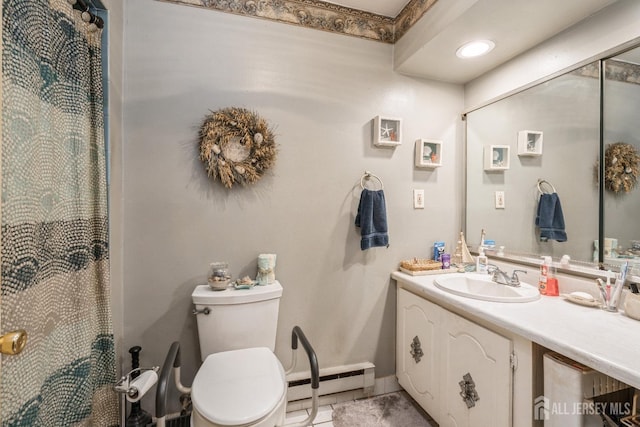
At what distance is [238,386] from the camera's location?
1132 millimetres

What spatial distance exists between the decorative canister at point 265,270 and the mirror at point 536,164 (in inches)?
56.2

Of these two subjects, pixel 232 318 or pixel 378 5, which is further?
pixel 378 5

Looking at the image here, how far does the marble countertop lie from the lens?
0.82 meters

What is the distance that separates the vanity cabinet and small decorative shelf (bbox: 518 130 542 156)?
1056 millimetres

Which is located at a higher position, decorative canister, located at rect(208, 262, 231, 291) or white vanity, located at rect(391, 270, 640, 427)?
decorative canister, located at rect(208, 262, 231, 291)

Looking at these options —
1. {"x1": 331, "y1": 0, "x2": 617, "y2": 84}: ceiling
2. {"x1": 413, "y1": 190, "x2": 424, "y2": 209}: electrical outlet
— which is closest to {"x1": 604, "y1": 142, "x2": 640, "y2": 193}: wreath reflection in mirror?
{"x1": 331, "y1": 0, "x2": 617, "y2": 84}: ceiling

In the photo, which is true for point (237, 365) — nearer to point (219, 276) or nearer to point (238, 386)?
point (238, 386)

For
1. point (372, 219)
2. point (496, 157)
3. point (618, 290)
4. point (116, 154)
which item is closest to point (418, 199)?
point (372, 219)

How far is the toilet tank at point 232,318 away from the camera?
4.59ft

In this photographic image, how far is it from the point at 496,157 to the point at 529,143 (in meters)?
0.22

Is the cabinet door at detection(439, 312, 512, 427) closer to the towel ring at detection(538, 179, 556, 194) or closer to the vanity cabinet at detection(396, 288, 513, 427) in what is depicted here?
the vanity cabinet at detection(396, 288, 513, 427)

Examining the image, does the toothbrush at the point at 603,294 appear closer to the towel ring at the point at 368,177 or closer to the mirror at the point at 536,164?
the mirror at the point at 536,164

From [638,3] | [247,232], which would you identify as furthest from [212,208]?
[638,3]

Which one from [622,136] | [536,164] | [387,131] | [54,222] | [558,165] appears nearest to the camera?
[54,222]
